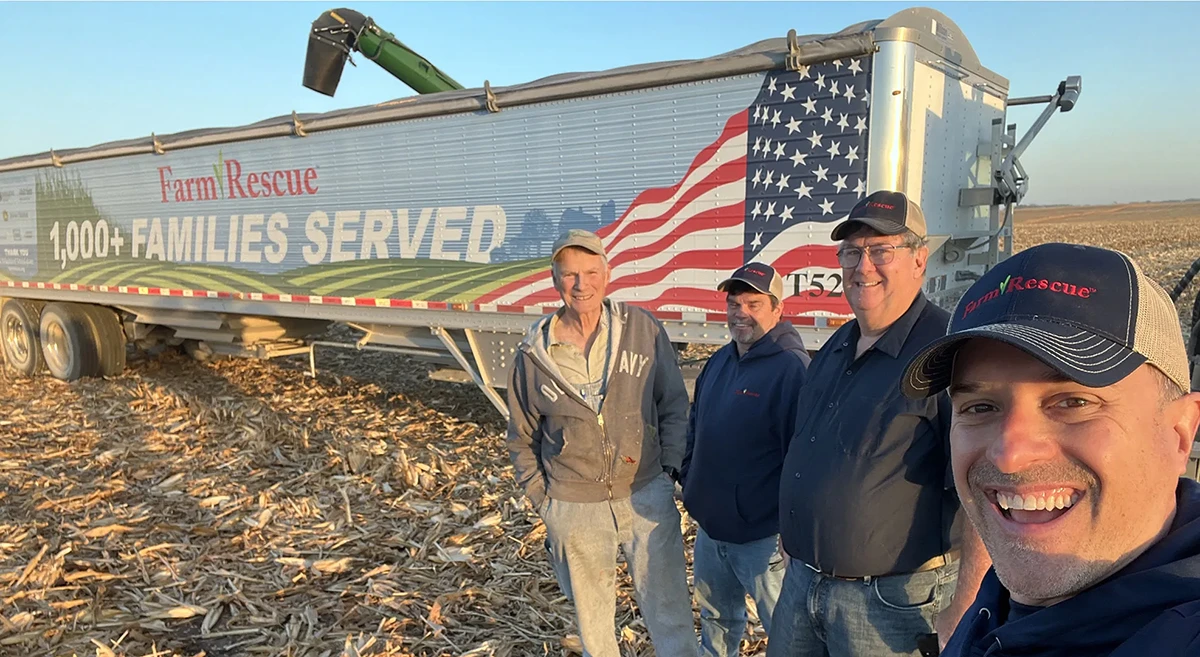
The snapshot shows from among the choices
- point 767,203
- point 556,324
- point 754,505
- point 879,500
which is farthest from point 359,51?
point 879,500

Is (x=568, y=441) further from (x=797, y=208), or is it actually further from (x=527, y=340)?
(x=797, y=208)

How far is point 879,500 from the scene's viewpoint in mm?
2055

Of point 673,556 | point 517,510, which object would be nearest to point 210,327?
point 517,510

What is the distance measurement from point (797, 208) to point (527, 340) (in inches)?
116

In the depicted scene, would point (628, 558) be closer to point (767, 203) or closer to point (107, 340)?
point (767, 203)

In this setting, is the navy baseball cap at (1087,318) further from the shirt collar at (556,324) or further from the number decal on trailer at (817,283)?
the number decal on trailer at (817,283)

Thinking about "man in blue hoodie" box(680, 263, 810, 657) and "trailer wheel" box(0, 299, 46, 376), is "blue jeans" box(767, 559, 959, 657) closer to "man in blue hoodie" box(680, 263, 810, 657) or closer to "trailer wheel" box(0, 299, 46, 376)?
"man in blue hoodie" box(680, 263, 810, 657)

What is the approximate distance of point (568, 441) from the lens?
9.76 feet

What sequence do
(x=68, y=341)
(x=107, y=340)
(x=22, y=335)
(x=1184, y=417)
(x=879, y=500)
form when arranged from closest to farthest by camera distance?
(x=1184, y=417)
(x=879, y=500)
(x=68, y=341)
(x=107, y=340)
(x=22, y=335)

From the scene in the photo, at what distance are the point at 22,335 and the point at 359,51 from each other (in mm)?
7506

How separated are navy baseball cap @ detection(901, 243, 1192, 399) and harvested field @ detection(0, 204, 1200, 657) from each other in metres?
3.08

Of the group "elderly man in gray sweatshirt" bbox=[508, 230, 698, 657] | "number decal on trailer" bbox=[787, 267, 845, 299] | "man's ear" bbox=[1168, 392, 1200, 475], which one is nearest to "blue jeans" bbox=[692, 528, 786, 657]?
"elderly man in gray sweatshirt" bbox=[508, 230, 698, 657]

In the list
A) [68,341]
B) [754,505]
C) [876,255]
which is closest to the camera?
[876,255]

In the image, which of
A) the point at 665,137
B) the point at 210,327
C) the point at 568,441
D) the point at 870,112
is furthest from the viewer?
the point at 210,327
